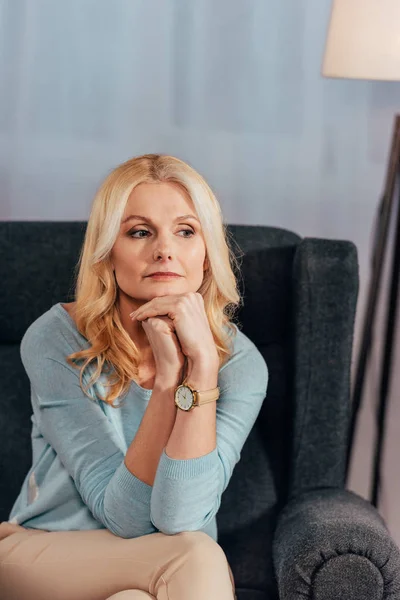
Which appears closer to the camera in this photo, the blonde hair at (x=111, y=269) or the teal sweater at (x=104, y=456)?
the teal sweater at (x=104, y=456)

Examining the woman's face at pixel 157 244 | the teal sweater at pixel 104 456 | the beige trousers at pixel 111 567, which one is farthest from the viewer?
the woman's face at pixel 157 244

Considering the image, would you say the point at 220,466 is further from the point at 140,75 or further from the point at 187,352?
the point at 140,75

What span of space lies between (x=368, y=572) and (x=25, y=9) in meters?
1.57

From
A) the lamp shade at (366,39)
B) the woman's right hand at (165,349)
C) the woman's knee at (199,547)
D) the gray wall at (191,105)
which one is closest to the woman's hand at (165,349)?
the woman's right hand at (165,349)

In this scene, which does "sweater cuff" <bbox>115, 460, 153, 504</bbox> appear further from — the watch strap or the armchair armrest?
the armchair armrest

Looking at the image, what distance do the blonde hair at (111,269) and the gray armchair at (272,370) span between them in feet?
0.71

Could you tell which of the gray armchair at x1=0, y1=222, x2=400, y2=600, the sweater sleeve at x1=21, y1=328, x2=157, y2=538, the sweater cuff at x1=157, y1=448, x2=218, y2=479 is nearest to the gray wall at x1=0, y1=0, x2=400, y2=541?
the gray armchair at x1=0, y1=222, x2=400, y2=600

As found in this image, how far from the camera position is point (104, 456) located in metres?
1.64

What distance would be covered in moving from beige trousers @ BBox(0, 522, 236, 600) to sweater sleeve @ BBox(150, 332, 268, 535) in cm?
4

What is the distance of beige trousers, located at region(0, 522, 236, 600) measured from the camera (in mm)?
1459

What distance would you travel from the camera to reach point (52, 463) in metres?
1.74

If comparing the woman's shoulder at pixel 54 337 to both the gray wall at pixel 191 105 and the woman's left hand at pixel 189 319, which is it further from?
the gray wall at pixel 191 105

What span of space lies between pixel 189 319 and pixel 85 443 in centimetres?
28

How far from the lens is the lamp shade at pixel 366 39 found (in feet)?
6.20
